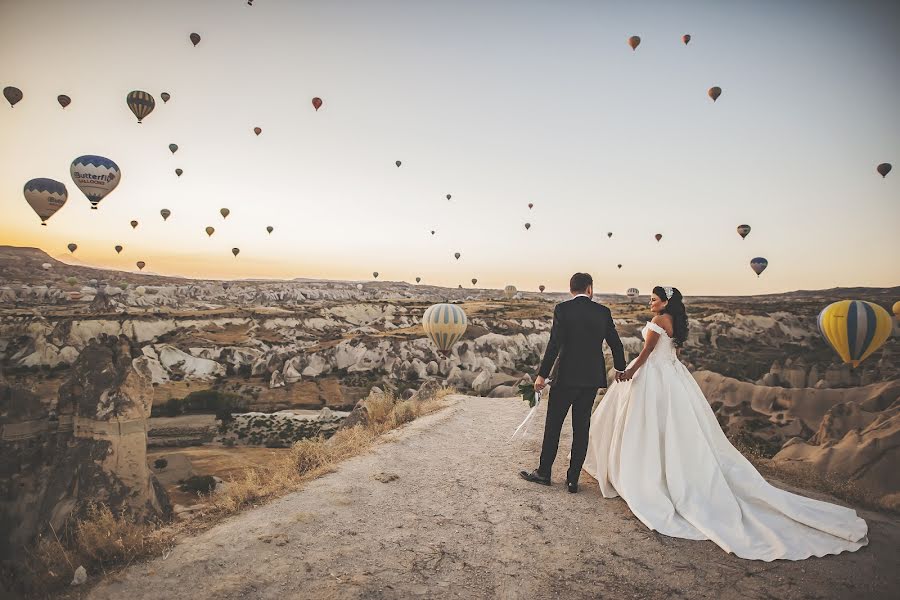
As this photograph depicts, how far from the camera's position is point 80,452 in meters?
10.2

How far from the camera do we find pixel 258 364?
45594 mm

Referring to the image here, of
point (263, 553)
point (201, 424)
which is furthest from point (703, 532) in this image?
point (201, 424)

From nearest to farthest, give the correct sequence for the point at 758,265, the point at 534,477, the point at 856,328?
the point at 534,477 < the point at 856,328 < the point at 758,265

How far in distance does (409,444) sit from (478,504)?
2811 millimetres

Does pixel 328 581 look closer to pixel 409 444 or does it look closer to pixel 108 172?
pixel 409 444

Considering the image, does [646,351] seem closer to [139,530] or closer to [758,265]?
[139,530]

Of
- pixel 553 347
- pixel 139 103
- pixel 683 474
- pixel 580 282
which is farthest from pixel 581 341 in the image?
pixel 139 103

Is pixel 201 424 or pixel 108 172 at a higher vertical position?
pixel 108 172

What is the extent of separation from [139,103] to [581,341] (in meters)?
34.8

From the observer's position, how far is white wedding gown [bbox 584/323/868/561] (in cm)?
377

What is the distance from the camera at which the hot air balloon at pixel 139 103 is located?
96.2ft

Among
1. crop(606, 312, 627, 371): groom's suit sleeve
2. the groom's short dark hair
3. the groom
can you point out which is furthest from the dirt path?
the groom's short dark hair

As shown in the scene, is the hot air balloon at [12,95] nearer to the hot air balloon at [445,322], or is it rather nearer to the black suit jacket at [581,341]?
the hot air balloon at [445,322]

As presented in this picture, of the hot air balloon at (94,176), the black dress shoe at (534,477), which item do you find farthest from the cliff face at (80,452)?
the hot air balloon at (94,176)
